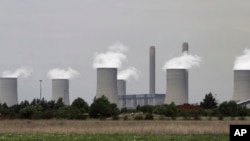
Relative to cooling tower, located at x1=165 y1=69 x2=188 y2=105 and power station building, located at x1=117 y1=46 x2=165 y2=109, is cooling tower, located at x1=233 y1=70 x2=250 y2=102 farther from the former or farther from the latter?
power station building, located at x1=117 y1=46 x2=165 y2=109

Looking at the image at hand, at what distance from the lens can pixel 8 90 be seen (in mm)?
89000

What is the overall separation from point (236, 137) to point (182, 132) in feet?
61.2

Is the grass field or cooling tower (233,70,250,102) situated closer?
the grass field

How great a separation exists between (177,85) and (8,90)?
1058 inches

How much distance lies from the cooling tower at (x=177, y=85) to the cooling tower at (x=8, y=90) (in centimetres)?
2451

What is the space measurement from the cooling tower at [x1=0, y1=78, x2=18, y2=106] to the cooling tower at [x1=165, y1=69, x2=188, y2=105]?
965 inches

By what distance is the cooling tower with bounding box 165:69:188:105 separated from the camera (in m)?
84.6

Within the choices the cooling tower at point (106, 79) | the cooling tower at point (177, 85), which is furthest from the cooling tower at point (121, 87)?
the cooling tower at point (106, 79)

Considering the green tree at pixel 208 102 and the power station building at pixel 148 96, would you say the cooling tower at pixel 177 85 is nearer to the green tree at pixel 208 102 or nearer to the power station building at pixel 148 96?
the green tree at pixel 208 102

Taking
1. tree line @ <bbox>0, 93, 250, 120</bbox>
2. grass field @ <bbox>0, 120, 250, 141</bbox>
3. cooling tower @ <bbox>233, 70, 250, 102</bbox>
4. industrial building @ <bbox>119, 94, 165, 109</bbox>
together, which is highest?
cooling tower @ <bbox>233, 70, 250, 102</bbox>

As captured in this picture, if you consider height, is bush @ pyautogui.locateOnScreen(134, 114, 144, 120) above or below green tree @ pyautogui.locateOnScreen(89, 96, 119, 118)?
below

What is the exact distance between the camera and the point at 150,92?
146625mm

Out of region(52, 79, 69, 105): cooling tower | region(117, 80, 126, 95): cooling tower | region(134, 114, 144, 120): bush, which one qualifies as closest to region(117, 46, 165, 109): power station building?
region(117, 80, 126, 95): cooling tower

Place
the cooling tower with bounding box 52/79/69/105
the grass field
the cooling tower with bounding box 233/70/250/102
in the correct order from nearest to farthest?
1. the grass field
2. the cooling tower with bounding box 233/70/250/102
3. the cooling tower with bounding box 52/79/69/105
